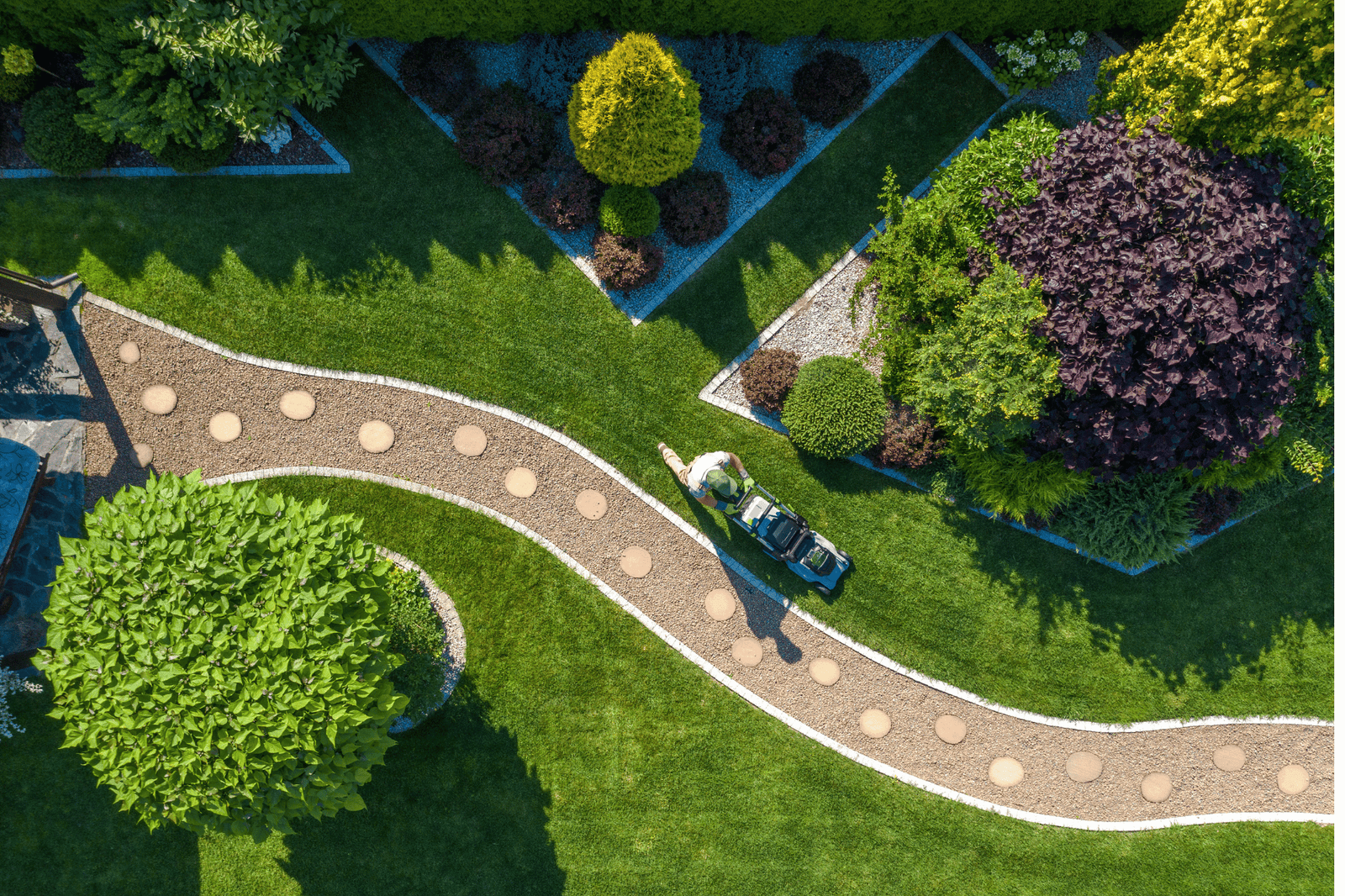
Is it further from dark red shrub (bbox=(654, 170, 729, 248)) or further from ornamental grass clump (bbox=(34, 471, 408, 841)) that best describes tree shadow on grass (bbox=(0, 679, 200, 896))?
dark red shrub (bbox=(654, 170, 729, 248))

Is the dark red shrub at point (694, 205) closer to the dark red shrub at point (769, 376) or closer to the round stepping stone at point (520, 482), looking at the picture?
the dark red shrub at point (769, 376)

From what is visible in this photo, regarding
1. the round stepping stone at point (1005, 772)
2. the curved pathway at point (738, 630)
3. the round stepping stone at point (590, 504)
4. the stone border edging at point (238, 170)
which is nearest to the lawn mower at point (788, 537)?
the curved pathway at point (738, 630)

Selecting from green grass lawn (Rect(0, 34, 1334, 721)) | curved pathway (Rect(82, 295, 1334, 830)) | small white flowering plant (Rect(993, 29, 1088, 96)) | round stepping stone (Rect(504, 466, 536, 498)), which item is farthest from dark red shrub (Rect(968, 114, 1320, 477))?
round stepping stone (Rect(504, 466, 536, 498))

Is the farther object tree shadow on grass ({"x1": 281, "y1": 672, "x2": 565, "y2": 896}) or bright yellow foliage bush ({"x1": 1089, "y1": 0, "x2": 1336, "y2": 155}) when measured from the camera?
tree shadow on grass ({"x1": 281, "y1": 672, "x2": 565, "y2": 896})

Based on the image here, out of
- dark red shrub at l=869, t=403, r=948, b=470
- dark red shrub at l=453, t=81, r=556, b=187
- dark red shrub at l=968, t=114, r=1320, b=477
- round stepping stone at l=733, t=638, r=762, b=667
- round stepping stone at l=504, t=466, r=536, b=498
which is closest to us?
dark red shrub at l=968, t=114, r=1320, b=477

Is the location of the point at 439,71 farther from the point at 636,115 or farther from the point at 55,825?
the point at 55,825

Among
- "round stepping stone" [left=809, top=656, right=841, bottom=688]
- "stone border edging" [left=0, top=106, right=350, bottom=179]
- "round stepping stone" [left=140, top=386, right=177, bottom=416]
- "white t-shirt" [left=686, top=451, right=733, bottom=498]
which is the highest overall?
"stone border edging" [left=0, top=106, right=350, bottom=179]

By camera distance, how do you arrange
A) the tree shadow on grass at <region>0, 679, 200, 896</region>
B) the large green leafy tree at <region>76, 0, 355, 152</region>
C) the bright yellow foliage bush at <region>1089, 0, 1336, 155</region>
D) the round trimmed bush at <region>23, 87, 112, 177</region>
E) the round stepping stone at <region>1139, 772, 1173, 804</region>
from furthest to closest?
the round stepping stone at <region>1139, 772, 1173, 804</region>, the tree shadow on grass at <region>0, 679, 200, 896</region>, the round trimmed bush at <region>23, 87, 112, 177</region>, the large green leafy tree at <region>76, 0, 355, 152</region>, the bright yellow foliage bush at <region>1089, 0, 1336, 155</region>

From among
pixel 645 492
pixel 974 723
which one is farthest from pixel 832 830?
pixel 645 492

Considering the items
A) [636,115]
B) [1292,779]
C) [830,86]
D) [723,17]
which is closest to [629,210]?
[636,115]
